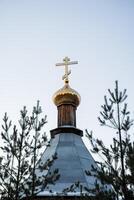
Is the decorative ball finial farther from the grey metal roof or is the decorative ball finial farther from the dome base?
the grey metal roof

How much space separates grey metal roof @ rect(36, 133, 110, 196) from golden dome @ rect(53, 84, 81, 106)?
2.81 metres

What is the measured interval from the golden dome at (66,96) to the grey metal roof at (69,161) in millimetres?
2808

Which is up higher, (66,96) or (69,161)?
(66,96)

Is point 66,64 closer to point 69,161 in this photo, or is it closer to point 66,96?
point 66,96

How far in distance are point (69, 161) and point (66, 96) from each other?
6.13 metres

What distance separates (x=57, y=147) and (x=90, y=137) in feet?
31.1

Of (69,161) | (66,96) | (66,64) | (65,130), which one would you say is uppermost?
(66,64)

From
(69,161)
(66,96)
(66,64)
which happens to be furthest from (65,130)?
(66,64)

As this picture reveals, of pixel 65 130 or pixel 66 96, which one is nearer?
pixel 65 130

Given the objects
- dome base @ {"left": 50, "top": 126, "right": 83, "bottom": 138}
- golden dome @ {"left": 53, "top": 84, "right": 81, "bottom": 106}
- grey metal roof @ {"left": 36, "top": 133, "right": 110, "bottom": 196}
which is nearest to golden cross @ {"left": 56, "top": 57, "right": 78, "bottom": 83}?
golden dome @ {"left": 53, "top": 84, "right": 81, "bottom": 106}

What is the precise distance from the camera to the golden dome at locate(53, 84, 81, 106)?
23.6 metres

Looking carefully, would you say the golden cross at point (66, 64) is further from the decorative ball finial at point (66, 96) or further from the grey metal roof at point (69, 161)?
the grey metal roof at point (69, 161)

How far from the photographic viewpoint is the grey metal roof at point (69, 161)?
55.3ft

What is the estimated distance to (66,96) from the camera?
2364cm
